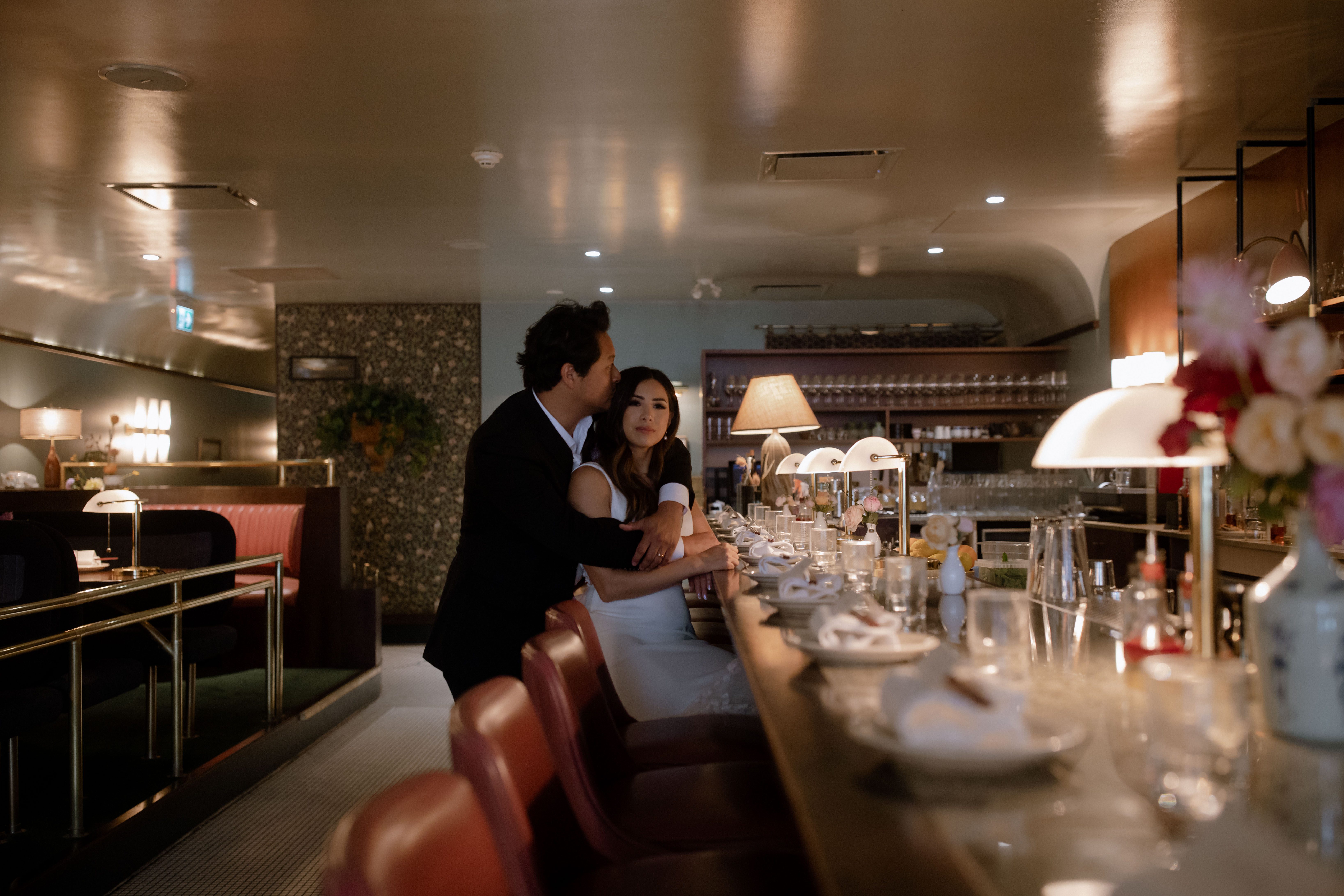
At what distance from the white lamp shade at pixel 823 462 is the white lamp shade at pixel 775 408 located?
1345mm

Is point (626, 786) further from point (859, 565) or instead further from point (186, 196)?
point (186, 196)

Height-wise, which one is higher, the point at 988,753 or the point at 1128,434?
the point at 1128,434

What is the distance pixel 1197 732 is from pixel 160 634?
155 inches

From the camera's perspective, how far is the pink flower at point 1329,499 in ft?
3.31

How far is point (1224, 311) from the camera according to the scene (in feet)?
3.50

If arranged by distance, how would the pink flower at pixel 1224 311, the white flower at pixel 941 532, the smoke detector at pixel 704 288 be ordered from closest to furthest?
1. the pink flower at pixel 1224 311
2. the white flower at pixel 941 532
3. the smoke detector at pixel 704 288

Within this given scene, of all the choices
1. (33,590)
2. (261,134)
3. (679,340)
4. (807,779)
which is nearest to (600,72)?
(261,134)

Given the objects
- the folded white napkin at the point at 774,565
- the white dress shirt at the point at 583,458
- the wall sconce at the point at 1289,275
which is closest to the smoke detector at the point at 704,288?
the wall sconce at the point at 1289,275

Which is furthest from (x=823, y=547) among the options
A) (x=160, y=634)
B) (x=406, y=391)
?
(x=406, y=391)

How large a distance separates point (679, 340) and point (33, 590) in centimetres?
688

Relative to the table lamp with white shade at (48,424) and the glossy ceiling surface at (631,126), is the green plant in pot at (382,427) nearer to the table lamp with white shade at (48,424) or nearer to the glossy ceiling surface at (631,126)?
the glossy ceiling surface at (631,126)

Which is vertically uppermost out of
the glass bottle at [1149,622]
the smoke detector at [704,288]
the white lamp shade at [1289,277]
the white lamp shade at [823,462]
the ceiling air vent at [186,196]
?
the ceiling air vent at [186,196]

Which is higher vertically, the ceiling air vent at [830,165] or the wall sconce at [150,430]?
the ceiling air vent at [830,165]

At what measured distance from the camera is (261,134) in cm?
471
